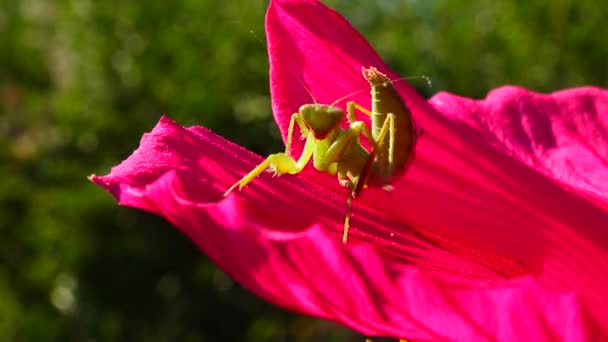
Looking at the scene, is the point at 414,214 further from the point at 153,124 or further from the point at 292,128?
the point at 153,124

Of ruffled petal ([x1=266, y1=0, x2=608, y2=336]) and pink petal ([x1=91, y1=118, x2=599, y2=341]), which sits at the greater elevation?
pink petal ([x1=91, y1=118, x2=599, y2=341])

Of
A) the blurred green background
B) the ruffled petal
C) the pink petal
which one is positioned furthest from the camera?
the blurred green background

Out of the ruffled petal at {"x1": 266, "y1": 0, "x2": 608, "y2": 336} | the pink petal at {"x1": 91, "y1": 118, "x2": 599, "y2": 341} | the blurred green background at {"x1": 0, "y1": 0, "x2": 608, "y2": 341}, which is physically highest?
the pink petal at {"x1": 91, "y1": 118, "x2": 599, "y2": 341}

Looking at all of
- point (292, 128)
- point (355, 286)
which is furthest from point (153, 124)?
point (355, 286)

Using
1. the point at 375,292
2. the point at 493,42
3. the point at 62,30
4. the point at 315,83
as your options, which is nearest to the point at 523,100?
the point at 315,83

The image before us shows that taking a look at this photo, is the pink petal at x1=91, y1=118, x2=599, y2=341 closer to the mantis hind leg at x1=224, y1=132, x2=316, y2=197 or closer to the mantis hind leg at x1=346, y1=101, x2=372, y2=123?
the mantis hind leg at x1=224, y1=132, x2=316, y2=197

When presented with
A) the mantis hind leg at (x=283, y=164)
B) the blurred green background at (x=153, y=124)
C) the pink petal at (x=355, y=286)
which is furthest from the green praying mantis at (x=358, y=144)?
the blurred green background at (x=153, y=124)

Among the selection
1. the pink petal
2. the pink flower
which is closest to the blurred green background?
the pink flower
